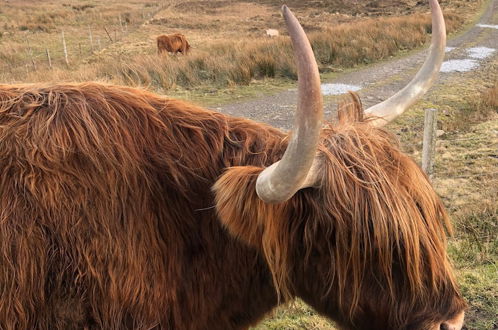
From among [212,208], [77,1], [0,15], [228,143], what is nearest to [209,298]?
[212,208]

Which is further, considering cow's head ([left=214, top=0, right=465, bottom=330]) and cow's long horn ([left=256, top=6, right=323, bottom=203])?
cow's head ([left=214, top=0, right=465, bottom=330])

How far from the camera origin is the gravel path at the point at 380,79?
9.41 m

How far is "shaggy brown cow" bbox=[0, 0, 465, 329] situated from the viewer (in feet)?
6.15

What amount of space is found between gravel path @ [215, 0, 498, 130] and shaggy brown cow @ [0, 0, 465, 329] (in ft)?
21.2

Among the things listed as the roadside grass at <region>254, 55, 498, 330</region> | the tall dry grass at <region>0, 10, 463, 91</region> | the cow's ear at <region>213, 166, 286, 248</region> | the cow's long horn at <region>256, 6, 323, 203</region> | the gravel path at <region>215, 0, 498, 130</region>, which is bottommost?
the roadside grass at <region>254, 55, 498, 330</region>

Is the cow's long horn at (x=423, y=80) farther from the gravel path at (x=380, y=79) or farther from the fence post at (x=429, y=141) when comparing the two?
the gravel path at (x=380, y=79)

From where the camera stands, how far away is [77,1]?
45.1m

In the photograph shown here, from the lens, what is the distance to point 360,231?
1.85 meters

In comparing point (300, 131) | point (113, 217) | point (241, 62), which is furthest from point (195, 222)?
point (241, 62)

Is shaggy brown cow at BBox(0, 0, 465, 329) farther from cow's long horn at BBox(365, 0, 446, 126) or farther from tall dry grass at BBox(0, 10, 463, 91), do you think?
tall dry grass at BBox(0, 10, 463, 91)

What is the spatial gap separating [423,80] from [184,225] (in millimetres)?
1375

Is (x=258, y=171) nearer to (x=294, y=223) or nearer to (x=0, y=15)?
(x=294, y=223)

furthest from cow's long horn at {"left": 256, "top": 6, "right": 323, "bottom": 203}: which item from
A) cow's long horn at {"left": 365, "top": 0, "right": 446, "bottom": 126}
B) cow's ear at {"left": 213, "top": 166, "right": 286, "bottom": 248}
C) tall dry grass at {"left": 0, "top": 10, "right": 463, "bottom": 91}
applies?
tall dry grass at {"left": 0, "top": 10, "right": 463, "bottom": 91}

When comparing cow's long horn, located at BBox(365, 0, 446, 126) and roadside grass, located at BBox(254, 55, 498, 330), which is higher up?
cow's long horn, located at BBox(365, 0, 446, 126)
